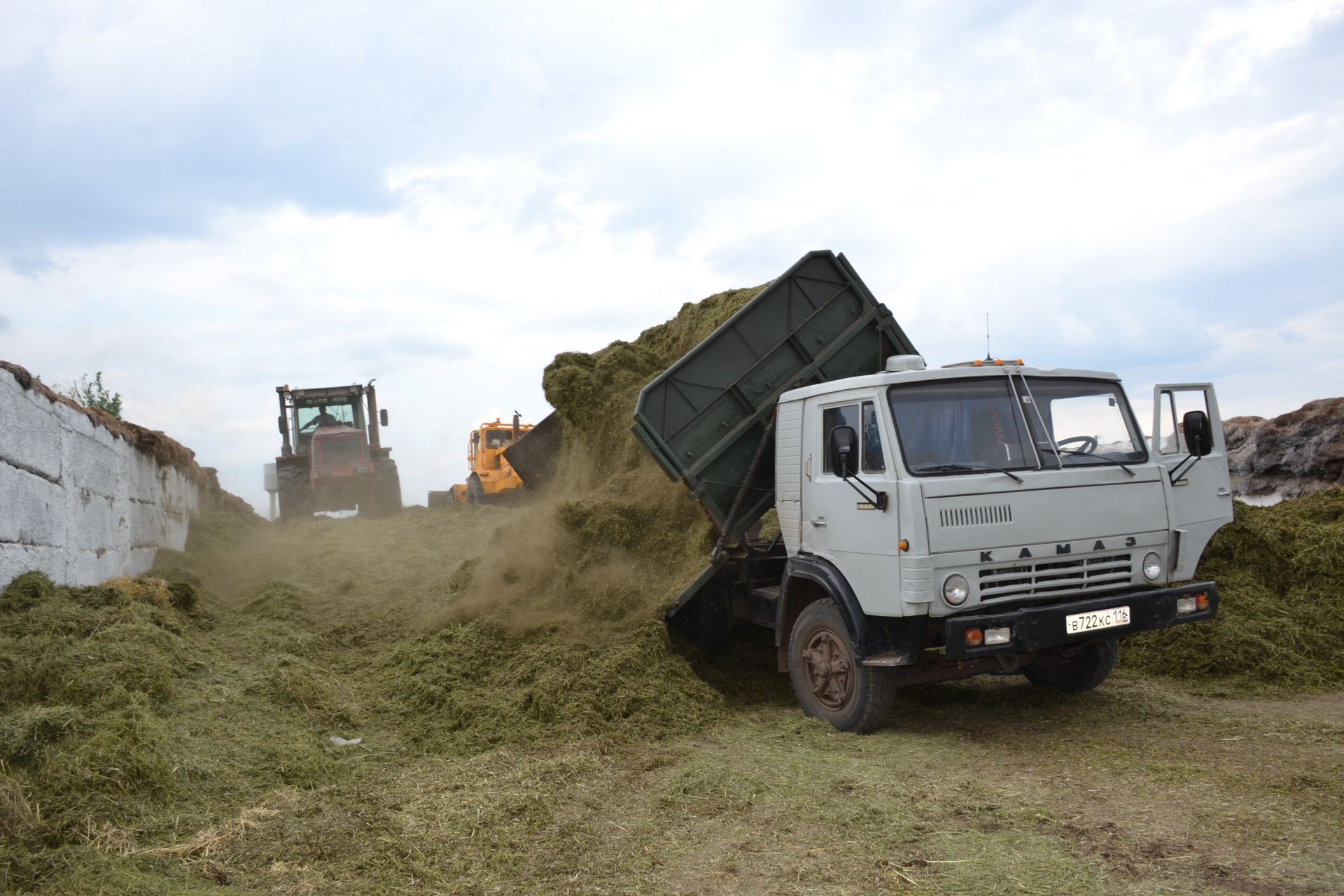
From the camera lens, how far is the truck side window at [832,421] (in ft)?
20.5

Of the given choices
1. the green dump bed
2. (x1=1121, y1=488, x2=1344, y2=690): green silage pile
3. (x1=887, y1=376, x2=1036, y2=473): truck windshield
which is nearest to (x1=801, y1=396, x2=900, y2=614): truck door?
(x1=887, y1=376, x2=1036, y2=473): truck windshield

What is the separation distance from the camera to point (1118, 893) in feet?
12.1

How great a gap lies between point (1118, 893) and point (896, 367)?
3926 mm

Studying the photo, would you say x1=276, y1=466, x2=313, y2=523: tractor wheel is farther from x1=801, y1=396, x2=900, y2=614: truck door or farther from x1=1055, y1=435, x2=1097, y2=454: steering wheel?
x1=1055, y1=435, x2=1097, y2=454: steering wheel

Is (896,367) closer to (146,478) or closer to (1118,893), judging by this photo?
(1118,893)

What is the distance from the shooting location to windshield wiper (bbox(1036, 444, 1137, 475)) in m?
6.03

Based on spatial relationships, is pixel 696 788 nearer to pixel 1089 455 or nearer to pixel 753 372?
pixel 1089 455

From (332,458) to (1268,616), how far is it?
71.6 ft

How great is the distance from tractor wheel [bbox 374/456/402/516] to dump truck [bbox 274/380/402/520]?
0.02 m

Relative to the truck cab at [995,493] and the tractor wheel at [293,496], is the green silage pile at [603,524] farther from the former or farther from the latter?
the tractor wheel at [293,496]

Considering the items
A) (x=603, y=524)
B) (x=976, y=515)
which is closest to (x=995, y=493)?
(x=976, y=515)

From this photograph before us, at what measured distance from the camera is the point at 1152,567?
609 cm

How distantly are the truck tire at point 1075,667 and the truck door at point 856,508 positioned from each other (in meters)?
1.80

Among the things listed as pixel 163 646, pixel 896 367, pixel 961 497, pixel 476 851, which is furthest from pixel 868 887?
pixel 163 646
